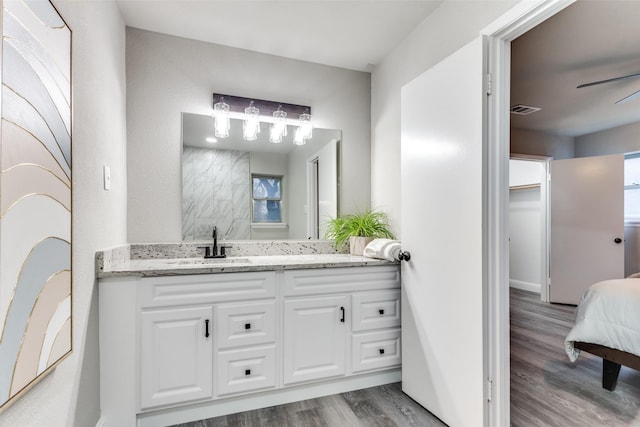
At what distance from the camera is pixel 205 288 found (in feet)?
5.73

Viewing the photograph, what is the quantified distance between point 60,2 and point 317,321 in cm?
185

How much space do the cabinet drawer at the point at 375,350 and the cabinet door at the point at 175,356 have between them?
871 millimetres

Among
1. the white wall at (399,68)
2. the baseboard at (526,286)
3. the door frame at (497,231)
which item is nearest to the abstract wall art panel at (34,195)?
the door frame at (497,231)

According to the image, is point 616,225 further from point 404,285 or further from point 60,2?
point 60,2

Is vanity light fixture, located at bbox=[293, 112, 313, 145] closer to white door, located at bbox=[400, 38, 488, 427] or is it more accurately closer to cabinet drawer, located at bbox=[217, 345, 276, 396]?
white door, located at bbox=[400, 38, 488, 427]

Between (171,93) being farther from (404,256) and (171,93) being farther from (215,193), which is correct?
(404,256)

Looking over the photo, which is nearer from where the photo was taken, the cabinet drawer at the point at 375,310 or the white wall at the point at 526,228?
the cabinet drawer at the point at 375,310

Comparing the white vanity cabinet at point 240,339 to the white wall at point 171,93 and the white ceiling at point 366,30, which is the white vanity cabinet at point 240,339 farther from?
the white ceiling at point 366,30

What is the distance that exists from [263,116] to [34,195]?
1.76 metres

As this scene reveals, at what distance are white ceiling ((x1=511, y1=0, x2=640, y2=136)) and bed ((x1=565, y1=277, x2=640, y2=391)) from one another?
174 centimetres

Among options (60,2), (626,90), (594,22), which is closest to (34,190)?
(60,2)

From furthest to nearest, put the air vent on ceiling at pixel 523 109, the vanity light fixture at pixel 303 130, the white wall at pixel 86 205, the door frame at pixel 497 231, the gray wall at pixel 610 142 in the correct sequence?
the gray wall at pixel 610 142
the air vent on ceiling at pixel 523 109
the vanity light fixture at pixel 303 130
the door frame at pixel 497 231
the white wall at pixel 86 205

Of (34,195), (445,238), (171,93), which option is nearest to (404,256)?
(445,238)

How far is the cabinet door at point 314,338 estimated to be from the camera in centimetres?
189
